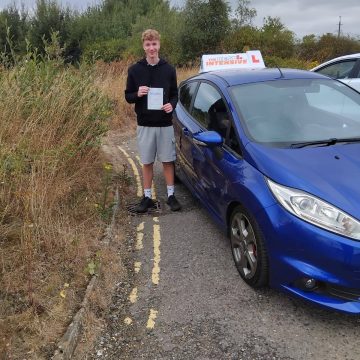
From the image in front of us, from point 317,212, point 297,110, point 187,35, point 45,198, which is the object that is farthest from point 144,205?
point 187,35

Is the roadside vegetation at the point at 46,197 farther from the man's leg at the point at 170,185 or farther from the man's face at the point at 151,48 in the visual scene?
the man's face at the point at 151,48

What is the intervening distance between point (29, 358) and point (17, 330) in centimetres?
26

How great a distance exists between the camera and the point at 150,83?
4945 mm

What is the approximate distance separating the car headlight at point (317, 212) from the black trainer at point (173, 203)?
2318 millimetres

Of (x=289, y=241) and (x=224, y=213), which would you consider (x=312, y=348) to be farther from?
(x=224, y=213)

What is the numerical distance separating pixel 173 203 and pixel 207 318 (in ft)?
7.44

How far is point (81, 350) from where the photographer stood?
2.94m

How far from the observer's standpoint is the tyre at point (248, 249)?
10.8ft

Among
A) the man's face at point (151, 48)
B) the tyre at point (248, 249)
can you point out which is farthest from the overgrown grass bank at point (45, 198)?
the man's face at point (151, 48)

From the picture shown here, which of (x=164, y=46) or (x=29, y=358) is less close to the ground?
(x=164, y=46)

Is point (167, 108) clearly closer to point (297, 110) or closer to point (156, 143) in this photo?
point (156, 143)

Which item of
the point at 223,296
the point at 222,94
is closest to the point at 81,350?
the point at 223,296

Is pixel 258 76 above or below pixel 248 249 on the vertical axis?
above

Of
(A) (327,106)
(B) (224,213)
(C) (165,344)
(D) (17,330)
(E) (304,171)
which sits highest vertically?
(A) (327,106)
